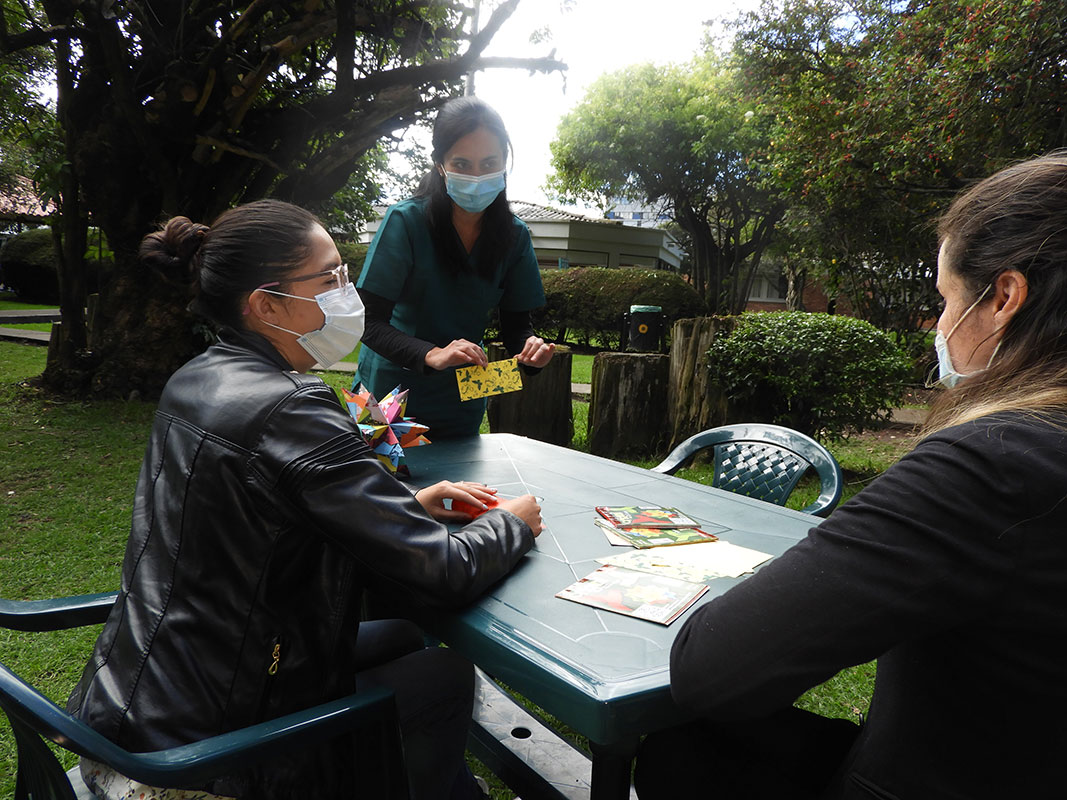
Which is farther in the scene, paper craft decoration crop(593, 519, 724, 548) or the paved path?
the paved path

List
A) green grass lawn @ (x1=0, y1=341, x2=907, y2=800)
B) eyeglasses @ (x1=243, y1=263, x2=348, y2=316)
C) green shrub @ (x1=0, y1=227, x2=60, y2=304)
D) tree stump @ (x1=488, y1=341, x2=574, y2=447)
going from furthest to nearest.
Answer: green shrub @ (x1=0, y1=227, x2=60, y2=304)
tree stump @ (x1=488, y1=341, x2=574, y2=447)
green grass lawn @ (x1=0, y1=341, x2=907, y2=800)
eyeglasses @ (x1=243, y1=263, x2=348, y2=316)

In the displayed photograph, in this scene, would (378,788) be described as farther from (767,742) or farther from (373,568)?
(767,742)

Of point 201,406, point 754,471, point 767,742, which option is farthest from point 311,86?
point 767,742

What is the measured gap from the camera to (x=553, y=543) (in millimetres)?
1727

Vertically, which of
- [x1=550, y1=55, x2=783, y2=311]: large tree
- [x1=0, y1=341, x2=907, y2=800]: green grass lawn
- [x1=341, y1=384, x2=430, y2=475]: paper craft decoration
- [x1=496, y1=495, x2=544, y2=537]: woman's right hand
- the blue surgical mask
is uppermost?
[x1=550, y1=55, x2=783, y2=311]: large tree

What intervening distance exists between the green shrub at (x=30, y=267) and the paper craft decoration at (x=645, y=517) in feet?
79.8

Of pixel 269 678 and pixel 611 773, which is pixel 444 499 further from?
pixel 611 773

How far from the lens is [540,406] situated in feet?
19.5

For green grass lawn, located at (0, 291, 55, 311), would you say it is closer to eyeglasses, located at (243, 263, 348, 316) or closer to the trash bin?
the trash bin

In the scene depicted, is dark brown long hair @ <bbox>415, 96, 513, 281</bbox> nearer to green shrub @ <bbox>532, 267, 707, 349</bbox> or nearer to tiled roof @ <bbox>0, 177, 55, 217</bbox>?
green shrub @ <bbox>532, 267, 707, 349</bbox>

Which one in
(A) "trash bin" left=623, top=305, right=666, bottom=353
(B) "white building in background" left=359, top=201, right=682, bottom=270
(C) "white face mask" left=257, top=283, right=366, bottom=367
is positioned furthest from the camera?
(B) "white building in background" left=359, top=201, right=682, bottom=270

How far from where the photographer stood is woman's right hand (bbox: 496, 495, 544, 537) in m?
1.68

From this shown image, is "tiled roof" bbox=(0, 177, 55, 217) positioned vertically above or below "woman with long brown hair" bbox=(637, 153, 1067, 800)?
above

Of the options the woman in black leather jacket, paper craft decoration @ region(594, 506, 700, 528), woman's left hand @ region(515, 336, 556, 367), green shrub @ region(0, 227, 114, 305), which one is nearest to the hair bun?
the woman in black leather jacket
